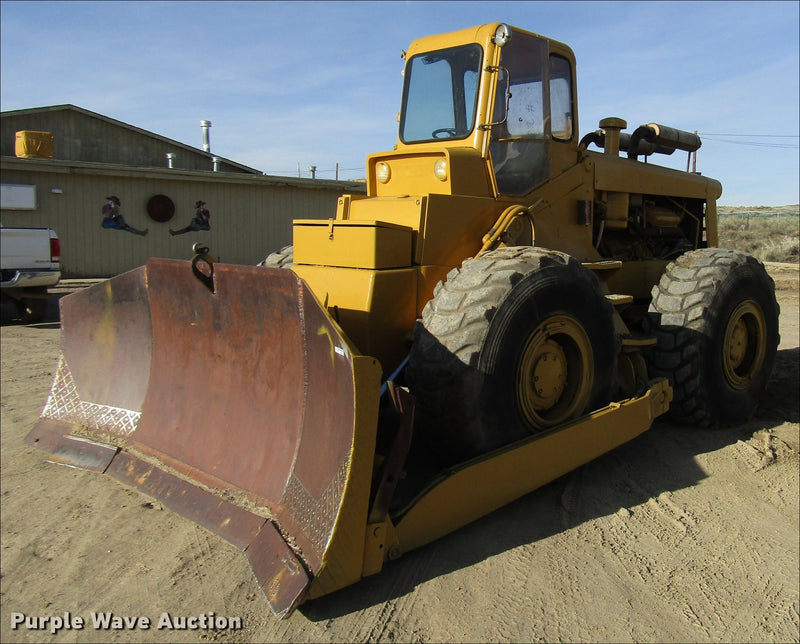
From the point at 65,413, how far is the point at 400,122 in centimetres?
311

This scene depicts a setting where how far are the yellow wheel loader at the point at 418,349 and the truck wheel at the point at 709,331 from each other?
2 centimetres

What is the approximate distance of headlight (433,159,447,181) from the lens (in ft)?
13.9

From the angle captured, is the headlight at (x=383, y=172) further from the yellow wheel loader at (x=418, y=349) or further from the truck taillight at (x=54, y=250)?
the truck taillight at (x=54, y=250)

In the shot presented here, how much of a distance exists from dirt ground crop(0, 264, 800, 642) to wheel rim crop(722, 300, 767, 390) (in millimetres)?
1021

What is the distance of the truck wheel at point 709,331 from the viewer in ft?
16.1

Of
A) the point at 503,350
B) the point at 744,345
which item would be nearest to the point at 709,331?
the point at 744,345

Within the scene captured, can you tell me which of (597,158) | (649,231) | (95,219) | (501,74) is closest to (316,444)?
(501,74)

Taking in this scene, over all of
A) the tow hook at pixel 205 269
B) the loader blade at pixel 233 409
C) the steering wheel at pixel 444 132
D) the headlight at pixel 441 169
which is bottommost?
the loader blade at pixel 233 409

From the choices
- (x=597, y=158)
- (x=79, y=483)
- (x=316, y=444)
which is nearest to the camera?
(x=316, y=444)

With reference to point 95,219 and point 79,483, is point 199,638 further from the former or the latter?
point 95,219

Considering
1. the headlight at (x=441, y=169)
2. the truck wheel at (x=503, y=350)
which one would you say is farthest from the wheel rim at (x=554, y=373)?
the headlight at (x=441, y=169)

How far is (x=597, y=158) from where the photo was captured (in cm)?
542

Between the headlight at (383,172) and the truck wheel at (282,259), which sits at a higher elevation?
the headlight at (383,172)

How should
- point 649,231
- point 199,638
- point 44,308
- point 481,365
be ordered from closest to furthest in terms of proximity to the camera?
point 199,638, point 481,365, point 649,231, point 44,308
